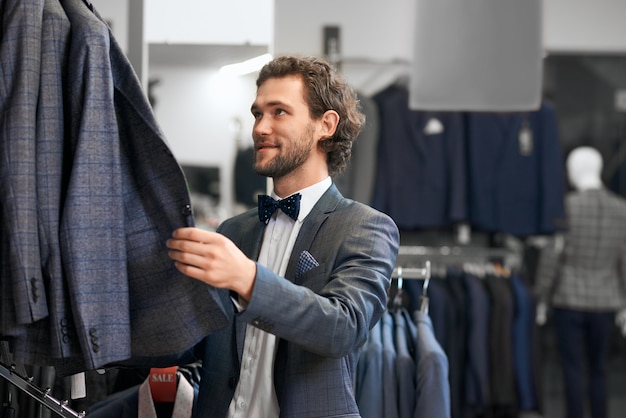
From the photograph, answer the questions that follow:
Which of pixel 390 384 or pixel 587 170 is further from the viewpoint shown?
pixel 587 170

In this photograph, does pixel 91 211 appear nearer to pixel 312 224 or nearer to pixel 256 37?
pixel 312 224

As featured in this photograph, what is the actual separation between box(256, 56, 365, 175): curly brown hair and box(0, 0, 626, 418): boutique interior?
0.54 metres

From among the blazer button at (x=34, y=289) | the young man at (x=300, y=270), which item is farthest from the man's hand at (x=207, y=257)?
the blazer button at (x=34, y=289)

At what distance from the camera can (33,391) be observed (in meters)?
1.75

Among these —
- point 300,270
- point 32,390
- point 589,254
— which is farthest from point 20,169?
point 589,254

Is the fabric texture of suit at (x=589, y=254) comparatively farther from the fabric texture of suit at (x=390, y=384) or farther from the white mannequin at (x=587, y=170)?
the fabric texture of suit at (x=390, y=384)

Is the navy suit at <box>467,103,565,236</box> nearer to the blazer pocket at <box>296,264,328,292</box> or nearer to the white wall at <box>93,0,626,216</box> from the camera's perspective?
the white wall at <box>93,0,626,216</box>

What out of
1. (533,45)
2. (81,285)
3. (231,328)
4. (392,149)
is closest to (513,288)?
(392,149)

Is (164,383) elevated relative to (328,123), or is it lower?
lower

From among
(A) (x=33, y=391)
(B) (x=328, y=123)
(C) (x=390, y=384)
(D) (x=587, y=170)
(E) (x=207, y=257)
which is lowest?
(C) (x=390, y=384)

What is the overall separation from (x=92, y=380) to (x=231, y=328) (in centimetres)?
83

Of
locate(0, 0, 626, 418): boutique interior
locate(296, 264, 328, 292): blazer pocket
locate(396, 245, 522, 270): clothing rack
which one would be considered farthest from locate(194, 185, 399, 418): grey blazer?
locate(396, 245, 522, 270): clothing rack

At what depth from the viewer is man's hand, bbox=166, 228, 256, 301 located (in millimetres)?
1518

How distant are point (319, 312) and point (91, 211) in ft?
1.49
